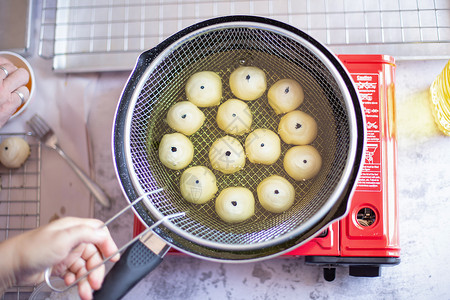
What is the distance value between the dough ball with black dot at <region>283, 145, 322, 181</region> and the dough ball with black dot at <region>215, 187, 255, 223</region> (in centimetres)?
9

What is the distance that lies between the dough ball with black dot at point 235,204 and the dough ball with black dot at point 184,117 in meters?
0.13

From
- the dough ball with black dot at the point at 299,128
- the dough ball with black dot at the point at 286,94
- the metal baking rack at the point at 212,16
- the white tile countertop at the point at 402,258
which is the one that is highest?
the metal baking rack at the point at 212,16

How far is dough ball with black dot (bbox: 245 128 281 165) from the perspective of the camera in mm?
703

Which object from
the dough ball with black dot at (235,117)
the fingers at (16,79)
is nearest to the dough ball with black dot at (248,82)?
the dough ball with black dot at (235,117)

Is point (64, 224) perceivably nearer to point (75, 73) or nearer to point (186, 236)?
point (186, 236)

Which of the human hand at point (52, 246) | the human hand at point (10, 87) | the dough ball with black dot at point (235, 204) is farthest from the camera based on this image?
the human hand at point (10, 87)

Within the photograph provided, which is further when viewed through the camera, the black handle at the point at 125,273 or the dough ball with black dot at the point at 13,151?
the dough ball with black dot at the point at 13,151

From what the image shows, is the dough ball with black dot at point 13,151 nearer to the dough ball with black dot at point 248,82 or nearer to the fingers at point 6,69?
the fingers at point 6,69

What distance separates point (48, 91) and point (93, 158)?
0.20 meters

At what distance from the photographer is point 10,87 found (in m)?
0.81

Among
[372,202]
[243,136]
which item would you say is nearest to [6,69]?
[243,136]

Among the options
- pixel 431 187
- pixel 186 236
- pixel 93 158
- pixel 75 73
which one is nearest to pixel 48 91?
pixel 75 73

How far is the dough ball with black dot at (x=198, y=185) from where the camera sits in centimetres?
68

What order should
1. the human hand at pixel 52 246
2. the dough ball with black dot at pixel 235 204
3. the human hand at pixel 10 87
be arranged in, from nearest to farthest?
the human hand at pixel 52 246 < the dough ball with black dot at pixel 235 204 < the human hand at pixel 10 87
